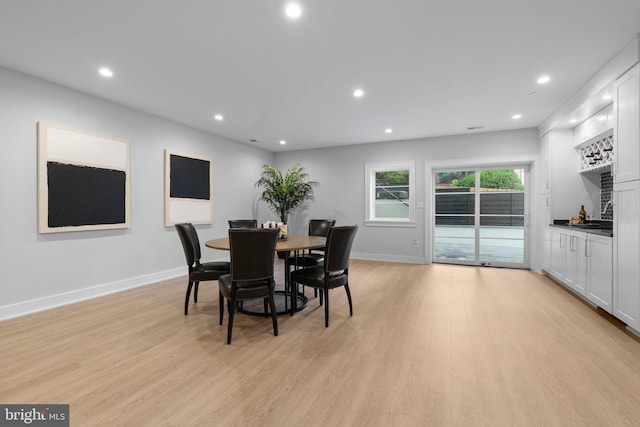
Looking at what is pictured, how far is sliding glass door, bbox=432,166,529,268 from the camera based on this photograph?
225 inches

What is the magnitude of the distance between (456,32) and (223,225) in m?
5.03

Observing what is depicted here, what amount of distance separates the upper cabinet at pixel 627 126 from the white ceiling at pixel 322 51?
1.04 feet

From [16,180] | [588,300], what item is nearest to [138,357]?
[16,180]

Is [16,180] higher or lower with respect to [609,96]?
lower

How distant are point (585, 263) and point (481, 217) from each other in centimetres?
239

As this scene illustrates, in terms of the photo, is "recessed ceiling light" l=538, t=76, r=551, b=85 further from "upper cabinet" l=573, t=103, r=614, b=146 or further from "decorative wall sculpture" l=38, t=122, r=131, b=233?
"decorative wall sculpture" l=38, t=122, r=131, b=233

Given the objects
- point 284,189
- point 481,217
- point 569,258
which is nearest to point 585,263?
point 569,258

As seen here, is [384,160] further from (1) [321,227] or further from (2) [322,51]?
(2) [322,51]

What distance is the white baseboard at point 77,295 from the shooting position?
10.4ft

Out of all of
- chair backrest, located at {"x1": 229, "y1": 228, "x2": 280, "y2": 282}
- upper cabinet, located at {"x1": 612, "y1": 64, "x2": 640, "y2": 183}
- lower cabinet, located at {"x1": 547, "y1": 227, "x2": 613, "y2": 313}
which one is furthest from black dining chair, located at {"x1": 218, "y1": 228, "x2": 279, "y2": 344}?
lower cabinet, located at {"x1": 547, "y1": 227, "x2": 613, "y2": 313}

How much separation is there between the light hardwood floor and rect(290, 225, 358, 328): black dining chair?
1.28ft

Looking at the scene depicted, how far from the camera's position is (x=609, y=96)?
11.1 feet

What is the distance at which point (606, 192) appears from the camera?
436 centimetres

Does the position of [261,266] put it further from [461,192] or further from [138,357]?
[461,192]
